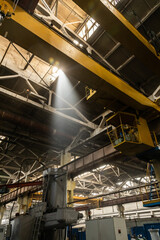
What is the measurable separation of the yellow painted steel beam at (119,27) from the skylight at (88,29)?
154 inches

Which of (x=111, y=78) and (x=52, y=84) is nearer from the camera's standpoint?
(x=111, y=78)

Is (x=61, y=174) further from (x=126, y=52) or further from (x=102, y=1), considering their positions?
(x=126, y=52)

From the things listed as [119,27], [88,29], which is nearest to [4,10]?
[119,27]

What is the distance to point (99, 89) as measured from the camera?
5.98 m

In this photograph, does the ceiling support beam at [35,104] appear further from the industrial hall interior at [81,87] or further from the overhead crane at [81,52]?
the overhead crane at [81,52]

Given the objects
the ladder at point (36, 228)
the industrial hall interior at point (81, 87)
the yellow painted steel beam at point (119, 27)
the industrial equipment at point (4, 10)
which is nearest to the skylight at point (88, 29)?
the industrial hall interior at point (81, 87)

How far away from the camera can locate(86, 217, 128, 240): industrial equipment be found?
246 inches

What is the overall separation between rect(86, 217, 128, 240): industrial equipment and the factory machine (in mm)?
2635

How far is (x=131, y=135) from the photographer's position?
643 centimetres

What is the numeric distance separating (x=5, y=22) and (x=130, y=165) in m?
13.5

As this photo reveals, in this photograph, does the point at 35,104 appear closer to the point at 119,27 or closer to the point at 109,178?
the point at 119,27

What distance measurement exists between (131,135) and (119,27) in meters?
3.83

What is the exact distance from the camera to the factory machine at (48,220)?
4066mm

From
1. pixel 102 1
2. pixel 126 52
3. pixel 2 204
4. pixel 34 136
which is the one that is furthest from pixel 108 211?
pixel 102 1
